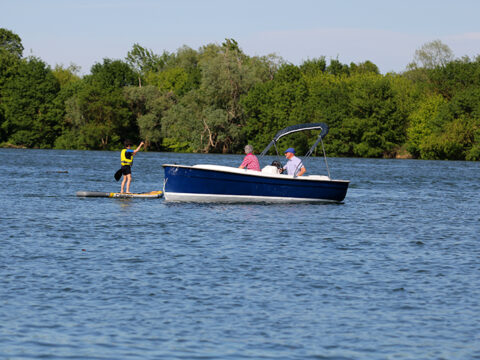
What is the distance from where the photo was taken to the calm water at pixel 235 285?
1001cm

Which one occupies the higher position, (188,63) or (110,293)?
(188,63)

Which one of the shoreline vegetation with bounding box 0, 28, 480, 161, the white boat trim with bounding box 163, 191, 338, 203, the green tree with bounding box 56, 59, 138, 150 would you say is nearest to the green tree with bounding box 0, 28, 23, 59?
the shoreline vegetation with bounding box 0, 28, 480, 161

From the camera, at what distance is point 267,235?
2056cm

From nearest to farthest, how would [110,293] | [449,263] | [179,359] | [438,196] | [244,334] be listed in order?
[179,359] → [244,334] → [110,293] → [449,263] → [438,196]

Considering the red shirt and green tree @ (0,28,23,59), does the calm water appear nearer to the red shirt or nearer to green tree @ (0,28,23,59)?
the red shirt

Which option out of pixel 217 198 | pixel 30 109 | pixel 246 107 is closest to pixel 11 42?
pixel 30 109

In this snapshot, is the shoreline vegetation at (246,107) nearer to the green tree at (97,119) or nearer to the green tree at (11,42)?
the green tree at (97,119)

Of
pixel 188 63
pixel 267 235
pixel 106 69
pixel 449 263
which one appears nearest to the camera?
pixel 449 263

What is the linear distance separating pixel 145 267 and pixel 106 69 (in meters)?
112

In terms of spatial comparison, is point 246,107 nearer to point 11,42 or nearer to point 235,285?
point 11,42

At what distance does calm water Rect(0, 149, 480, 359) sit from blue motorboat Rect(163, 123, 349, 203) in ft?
6.80

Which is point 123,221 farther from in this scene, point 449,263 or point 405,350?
point 405,350

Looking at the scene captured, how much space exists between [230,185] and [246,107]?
246ft

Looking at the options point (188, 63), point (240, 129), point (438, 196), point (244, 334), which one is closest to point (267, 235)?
point (244, 334)
